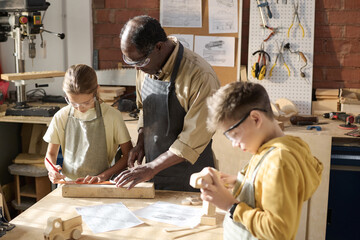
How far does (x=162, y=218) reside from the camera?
176cm

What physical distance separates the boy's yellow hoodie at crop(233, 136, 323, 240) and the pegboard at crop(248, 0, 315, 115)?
2168mm

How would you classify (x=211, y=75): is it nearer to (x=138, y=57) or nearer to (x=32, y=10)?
(x=138, y=57)

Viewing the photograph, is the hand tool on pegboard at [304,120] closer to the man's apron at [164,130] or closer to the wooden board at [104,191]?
the man's apron at [164,130]

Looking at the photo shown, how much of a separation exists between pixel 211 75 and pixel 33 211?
38.0 inches

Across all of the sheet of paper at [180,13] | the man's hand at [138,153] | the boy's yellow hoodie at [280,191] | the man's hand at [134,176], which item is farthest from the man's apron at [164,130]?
the sheet of paper at [180,13]

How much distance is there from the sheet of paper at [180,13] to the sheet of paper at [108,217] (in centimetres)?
206

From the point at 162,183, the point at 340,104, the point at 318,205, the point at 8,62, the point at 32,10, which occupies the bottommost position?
the point at 318,205

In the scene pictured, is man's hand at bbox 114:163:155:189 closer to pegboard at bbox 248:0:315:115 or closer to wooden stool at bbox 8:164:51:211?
wooden stool at bbox 8:164:51:211

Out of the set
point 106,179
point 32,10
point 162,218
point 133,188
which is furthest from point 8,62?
point 162,218

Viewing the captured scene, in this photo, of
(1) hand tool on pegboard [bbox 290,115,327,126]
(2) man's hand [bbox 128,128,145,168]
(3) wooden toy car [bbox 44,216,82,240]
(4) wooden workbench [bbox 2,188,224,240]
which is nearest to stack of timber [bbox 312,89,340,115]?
(1) hand tool on pegboard [bbox 290,115,327,126]

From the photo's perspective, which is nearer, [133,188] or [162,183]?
[133,188]

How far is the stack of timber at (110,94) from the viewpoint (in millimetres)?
3559

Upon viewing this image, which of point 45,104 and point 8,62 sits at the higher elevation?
point 8,62

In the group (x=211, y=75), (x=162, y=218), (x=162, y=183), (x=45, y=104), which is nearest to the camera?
→ (x=162, y=218)
